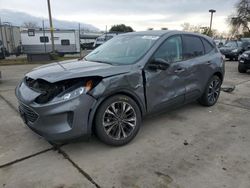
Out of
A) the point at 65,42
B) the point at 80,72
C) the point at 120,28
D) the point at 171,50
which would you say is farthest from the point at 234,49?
the point at 120,28

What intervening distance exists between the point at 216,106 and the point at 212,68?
91 centimetres

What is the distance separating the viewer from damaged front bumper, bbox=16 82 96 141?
8.63 ft

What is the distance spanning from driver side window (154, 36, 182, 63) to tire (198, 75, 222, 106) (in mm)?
Answer: 1214

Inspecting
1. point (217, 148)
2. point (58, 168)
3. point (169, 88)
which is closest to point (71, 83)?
point (58, 168)

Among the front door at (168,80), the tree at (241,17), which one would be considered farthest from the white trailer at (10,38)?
the tree at (241,17)

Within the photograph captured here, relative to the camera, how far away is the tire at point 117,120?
2924mm

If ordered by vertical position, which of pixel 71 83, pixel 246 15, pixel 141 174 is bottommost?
pixel 141 174

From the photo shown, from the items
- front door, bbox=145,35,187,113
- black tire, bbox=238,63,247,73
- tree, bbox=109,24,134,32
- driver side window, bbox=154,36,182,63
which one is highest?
tree, bbox=109,24,134,32

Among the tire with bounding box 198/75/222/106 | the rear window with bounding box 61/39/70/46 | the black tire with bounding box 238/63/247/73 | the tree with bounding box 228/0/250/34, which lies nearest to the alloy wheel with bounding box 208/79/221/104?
A: the tire with bounding box 198/75/222/106

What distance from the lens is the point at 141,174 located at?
2.60 metres

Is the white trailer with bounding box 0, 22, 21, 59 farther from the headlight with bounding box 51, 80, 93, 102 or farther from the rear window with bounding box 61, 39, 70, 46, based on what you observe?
the headlight with bounding box 51, 80, 93, 102

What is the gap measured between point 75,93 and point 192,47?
262cm

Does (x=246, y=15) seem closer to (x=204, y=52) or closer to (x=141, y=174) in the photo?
(x=204, y=52)

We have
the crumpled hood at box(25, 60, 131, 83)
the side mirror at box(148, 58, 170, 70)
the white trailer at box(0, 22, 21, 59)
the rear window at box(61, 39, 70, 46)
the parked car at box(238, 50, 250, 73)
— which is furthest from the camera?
the rear window at box(61, 39, 70, 46)
